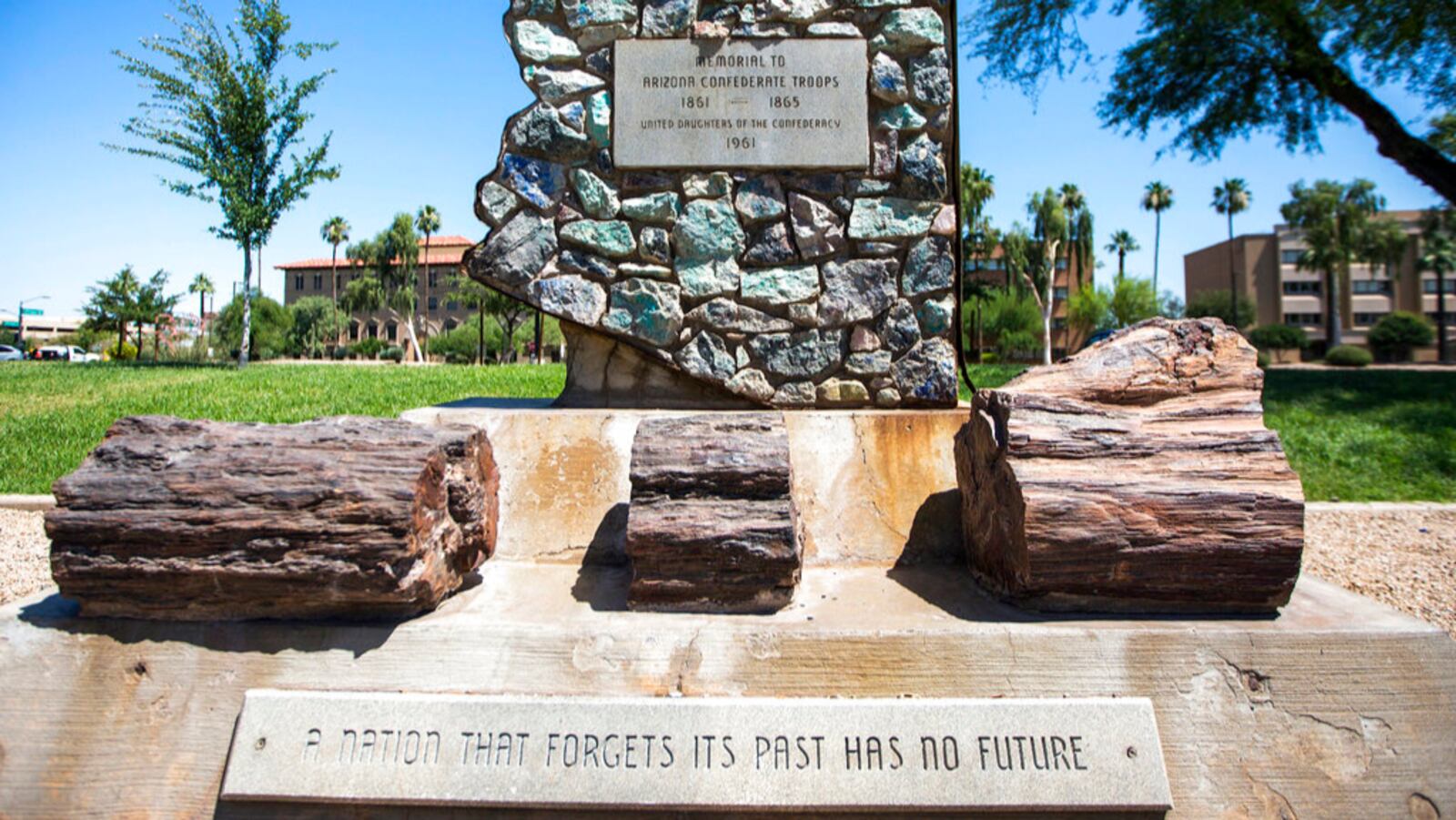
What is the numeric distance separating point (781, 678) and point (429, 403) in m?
8.94

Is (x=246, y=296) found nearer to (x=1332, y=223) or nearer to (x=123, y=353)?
(x=123, y=353)

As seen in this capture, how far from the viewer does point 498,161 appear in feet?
13.9

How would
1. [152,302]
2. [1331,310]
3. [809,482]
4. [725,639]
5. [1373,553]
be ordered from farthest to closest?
[1331,310] < [152,302] < [1373,553] < [809,482] < [725,639]

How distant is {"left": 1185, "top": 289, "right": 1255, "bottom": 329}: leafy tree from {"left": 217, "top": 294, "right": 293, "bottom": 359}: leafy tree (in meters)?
43.6

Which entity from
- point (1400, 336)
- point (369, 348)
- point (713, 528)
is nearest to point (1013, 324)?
point (1400, 336)

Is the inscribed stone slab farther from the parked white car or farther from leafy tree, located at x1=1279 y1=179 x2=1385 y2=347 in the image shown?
leafy tree, located at x1=1279 y1=179 x2=1385 y2=347

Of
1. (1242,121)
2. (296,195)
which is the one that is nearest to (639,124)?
(1242,121)

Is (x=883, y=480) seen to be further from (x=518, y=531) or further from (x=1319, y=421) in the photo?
(x=1319, y=421)

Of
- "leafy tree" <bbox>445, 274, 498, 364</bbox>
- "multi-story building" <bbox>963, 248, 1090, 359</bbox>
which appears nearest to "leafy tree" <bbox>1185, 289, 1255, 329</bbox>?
"multi-story building" <bbox>963, 248, 1090, 359</bbox>

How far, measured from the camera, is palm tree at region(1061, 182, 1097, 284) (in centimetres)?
5138

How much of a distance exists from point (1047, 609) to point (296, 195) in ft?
64.2

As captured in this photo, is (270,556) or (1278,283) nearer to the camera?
(270,556)

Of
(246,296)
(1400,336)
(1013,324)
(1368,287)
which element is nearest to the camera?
(246,296)

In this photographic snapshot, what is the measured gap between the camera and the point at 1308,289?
5366 centimetres
